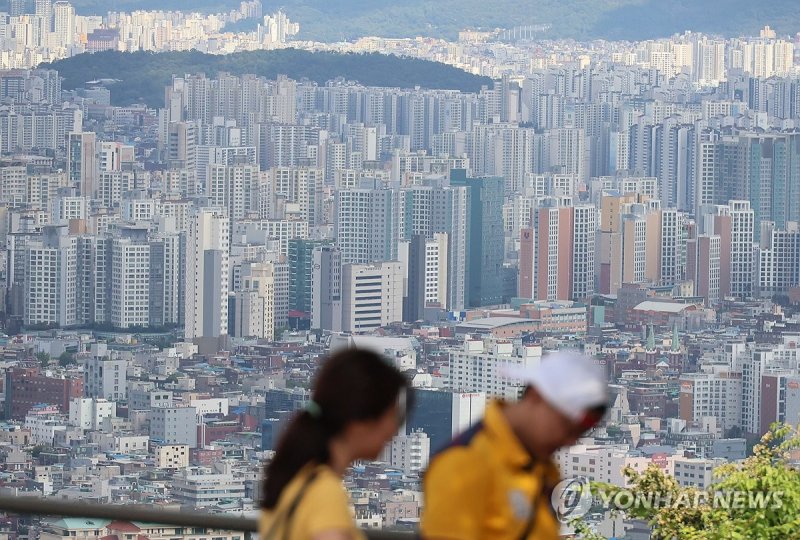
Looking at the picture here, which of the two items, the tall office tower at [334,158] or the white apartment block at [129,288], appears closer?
the white apartment block at [129,288]

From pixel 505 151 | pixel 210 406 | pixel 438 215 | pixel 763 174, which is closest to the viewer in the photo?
pixel 210 406

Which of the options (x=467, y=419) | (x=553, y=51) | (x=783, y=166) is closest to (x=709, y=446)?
(x=467, y=419)

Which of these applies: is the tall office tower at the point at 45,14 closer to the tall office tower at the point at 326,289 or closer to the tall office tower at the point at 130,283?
the tall office tower at the point at 326,289

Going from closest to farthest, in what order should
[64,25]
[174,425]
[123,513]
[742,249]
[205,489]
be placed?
[123,513], [205,489], [174,425], [742,249], [64,25]

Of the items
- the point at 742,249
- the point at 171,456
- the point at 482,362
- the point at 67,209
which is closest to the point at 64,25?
the point at 67,209

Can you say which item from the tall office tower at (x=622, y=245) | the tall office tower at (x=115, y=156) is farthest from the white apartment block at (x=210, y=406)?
the tall office tower at (x=115, y=156)

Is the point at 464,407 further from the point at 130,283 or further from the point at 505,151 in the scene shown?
the point at 505,151

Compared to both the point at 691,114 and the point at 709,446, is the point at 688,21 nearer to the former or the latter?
the point at 691,114
